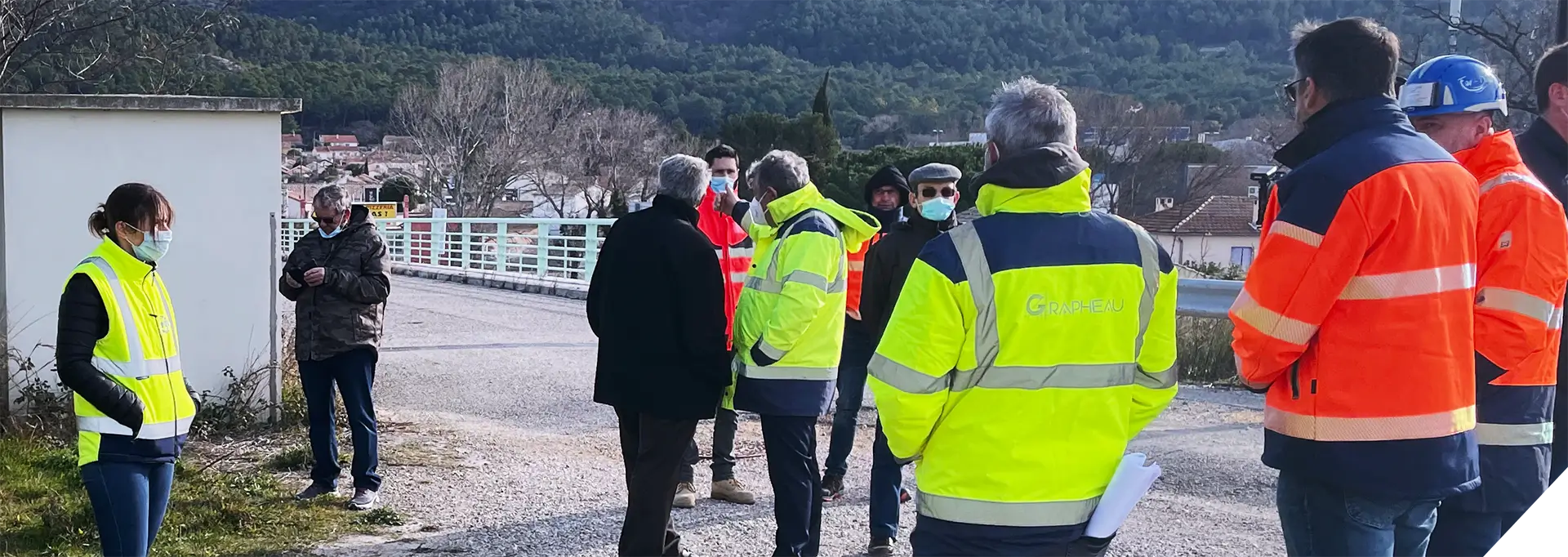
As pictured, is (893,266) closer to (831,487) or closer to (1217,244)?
(831,487)

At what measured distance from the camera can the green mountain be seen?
8356 centimetres

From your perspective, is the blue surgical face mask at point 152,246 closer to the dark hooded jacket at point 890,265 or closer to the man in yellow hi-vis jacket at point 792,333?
the man in yellow hi-vis jacket at point 792,333

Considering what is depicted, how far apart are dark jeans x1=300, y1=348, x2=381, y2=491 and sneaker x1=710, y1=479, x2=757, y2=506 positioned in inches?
66.9

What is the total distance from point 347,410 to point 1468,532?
489 cm

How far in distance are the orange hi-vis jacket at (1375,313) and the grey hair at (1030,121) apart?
0.57 m

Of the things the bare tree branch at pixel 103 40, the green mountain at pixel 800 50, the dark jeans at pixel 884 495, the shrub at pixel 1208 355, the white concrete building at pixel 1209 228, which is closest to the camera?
the dark jeans at pixel 884 495

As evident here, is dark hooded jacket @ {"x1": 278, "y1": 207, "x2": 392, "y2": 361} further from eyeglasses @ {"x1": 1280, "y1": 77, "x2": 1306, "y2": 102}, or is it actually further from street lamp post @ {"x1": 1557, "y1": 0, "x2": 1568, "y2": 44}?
street lamp post @ {"x1": 1557, "y1": 0, "x2": 1568, "y2": 44}

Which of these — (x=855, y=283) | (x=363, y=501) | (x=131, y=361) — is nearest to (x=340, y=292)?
(x=363, y=501)

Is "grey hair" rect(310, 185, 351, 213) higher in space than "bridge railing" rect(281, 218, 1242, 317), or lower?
higher

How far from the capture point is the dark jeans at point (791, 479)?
4992 millimetres

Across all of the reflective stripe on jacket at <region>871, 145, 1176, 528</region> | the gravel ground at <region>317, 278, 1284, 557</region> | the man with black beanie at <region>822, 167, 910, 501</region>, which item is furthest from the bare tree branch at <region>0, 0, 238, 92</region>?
the reflective stripe on jacket at <region>871, 145, 1176, 528</region>

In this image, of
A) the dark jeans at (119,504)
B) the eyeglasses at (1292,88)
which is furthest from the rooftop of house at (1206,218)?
the dark jeans at (119,504)

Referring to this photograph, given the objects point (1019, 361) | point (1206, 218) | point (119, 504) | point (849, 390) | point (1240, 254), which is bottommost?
point (1240, 254)

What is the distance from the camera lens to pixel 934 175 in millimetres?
5746
